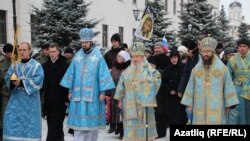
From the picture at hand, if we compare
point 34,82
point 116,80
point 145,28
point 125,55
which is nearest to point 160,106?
point 116,80

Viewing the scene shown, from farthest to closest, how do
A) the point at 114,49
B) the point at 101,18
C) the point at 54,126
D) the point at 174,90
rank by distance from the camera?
the point at 101,18 → the point at 114,49 → the point at 174,90 → the point at 54,126

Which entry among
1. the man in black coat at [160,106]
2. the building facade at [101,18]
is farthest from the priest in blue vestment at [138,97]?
the building facade at [101,18]

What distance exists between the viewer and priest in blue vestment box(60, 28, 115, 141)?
7660 millimetres

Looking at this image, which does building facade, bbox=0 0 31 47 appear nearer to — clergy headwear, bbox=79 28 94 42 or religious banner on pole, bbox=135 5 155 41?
religious banner on pole, bbox=135 5 155 41

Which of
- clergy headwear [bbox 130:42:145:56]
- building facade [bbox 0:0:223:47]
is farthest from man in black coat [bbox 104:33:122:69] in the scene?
building facade [bbox 0:0:223:47]

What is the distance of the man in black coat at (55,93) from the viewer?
8516mm

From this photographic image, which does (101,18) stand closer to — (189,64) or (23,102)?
(189,64)

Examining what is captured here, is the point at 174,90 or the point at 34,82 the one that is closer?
the point at 34,82

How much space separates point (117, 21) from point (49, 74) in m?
22.9

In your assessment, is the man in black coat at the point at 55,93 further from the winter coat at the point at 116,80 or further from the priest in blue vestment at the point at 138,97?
the winter coat at the point at 116,80

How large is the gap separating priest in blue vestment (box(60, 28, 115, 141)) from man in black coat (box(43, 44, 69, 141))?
2.24 ft

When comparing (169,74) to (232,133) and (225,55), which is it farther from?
(232,133)

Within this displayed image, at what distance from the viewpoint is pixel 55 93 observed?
852 cm

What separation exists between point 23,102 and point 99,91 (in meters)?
1.24
